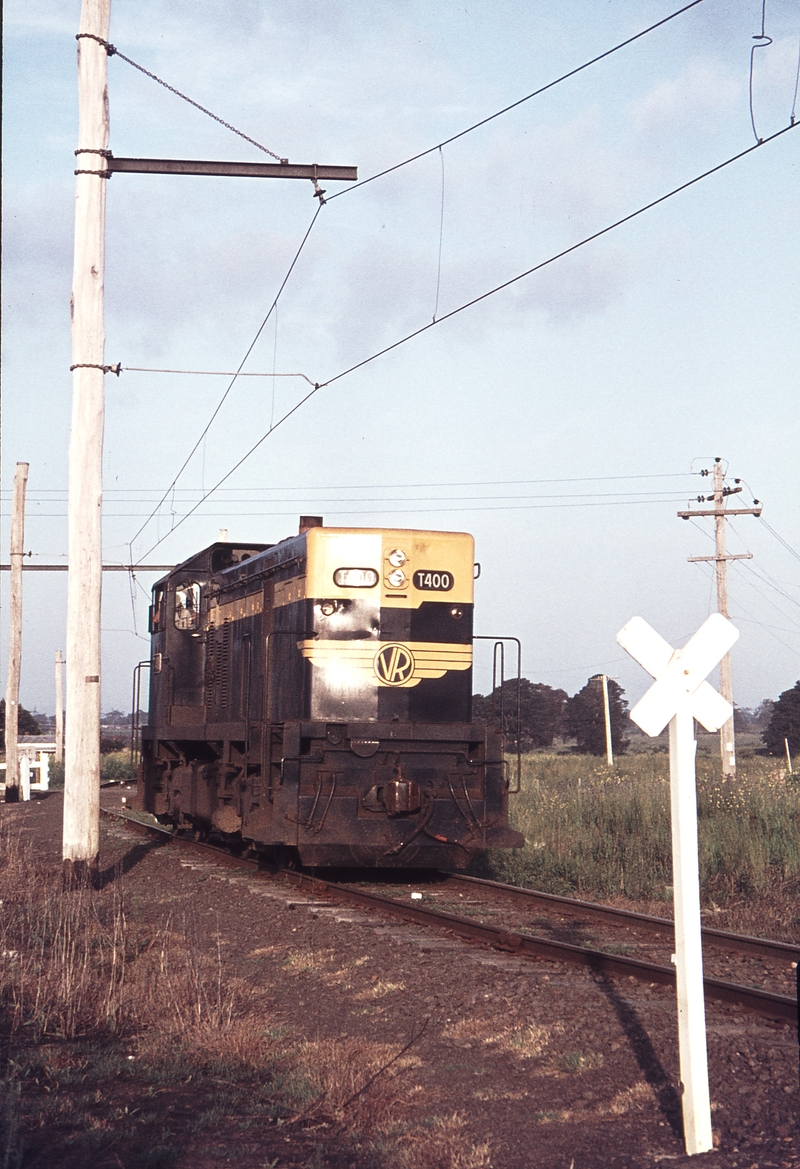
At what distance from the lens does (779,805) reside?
14.2 metres

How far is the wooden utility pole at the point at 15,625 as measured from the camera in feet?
89.7

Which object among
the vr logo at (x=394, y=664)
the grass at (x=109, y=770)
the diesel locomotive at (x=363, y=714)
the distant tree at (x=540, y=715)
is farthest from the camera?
the distant tree at (x=540, y=715)

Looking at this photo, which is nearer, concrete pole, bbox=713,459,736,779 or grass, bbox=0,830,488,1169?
grass, bbox=0,830,488,1169

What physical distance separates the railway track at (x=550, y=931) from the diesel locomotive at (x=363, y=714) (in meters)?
0.38

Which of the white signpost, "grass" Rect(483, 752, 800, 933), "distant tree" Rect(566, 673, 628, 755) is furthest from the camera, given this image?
"distant tree" Rect(566, 673, 628, 755)

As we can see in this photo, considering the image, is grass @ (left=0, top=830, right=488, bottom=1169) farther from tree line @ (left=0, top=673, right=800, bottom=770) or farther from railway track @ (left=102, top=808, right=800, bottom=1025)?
tree line @ (left=0, top=673, right=800, bottom=770)

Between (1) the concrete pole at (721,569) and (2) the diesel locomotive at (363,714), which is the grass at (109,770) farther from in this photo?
(2) the diesel locomotive at (363,714)

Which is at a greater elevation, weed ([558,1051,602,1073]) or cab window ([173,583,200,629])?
cab window ([173,583,200,629])

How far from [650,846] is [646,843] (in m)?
0.33

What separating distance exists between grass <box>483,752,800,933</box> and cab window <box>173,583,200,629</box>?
16.7 ft

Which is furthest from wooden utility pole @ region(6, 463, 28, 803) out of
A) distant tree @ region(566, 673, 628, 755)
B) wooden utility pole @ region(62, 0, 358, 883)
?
distant tree @ region(566, 673, 628, 755)

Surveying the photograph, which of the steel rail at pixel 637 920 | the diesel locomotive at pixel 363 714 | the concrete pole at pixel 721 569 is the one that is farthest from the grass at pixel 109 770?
the steel rail at pixel 637 920

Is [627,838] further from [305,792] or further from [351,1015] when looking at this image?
[351,1015]

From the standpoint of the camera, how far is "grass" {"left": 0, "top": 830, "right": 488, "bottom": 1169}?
4492 millimetres
